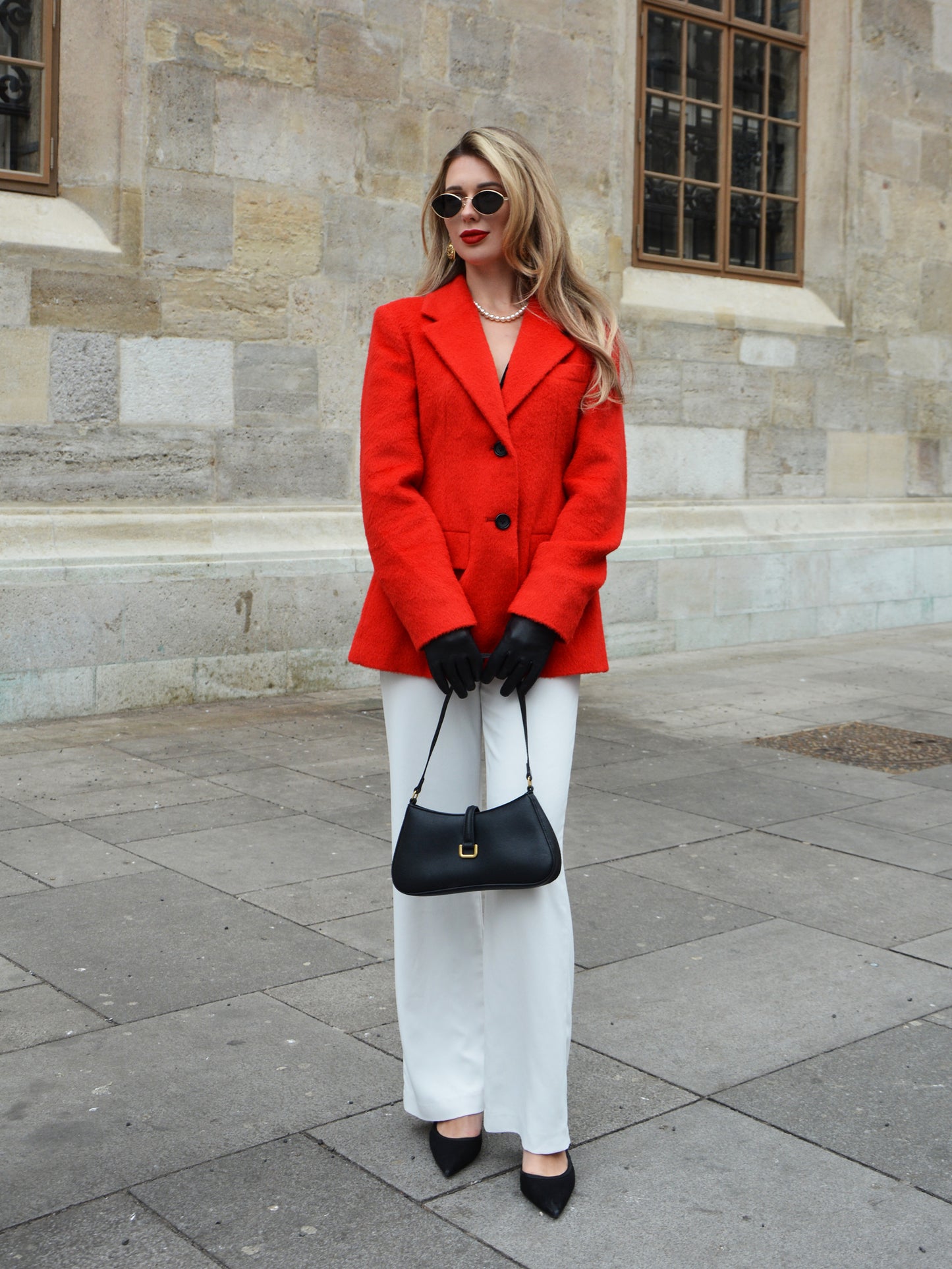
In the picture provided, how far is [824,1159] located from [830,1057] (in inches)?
20.7

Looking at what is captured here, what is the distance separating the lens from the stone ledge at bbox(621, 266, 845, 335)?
998 cm

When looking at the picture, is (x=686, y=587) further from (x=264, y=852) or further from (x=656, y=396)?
(x=264, y=852)

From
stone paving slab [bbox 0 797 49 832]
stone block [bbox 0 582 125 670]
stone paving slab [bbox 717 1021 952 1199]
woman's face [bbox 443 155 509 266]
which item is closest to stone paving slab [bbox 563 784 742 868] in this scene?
stone paving slab [bbox 717 1021 952 1199]

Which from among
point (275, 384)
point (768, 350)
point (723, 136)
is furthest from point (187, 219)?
point (723, 136)

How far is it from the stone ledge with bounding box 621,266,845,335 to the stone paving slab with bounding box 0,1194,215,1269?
26.3 feet

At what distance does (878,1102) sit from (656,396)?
7.41 metres

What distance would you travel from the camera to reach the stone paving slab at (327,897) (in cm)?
433

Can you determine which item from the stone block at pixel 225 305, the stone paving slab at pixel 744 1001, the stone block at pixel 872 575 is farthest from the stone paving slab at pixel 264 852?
the stone block at pixel 872 575

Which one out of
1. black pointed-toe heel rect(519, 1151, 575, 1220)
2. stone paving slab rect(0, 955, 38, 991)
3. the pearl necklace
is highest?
the pearl necklace

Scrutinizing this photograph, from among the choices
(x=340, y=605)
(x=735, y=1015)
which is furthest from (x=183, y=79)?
(x=735, y=1015)

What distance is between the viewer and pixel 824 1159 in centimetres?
282

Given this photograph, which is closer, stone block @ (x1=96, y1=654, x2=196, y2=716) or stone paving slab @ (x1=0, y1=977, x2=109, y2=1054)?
stone paving slab @ (x1=0, y1=977, x2=109, y2=1054)

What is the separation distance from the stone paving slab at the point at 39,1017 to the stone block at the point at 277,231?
5.28m

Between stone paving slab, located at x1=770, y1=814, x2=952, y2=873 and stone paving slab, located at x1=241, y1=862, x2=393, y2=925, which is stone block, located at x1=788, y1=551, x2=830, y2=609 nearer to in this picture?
stone paving slab, located at x1=770, y1=814, x2=952, y2=873
